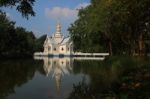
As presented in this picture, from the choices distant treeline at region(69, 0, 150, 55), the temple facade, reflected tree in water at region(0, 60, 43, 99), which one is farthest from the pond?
the temple facade

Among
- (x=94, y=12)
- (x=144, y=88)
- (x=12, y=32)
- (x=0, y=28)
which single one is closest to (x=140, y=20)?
(x=94, y=12)

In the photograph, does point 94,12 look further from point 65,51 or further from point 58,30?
point 58,30

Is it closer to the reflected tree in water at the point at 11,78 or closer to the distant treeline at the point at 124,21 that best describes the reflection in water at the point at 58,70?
the reflected tree in water at the point at 11,78

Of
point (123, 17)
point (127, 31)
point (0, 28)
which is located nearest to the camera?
point (123, 17)

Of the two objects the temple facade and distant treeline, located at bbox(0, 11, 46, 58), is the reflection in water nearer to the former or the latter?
distant treeline, located at bbox(0, 11, 46, 58)

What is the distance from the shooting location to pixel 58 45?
502 feet

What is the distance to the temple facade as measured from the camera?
14725 centimetres

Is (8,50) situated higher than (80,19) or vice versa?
(80,19)

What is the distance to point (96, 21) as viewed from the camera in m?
53.6

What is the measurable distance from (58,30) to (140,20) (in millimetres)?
124656

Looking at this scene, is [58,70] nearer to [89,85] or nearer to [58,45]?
[89,85]

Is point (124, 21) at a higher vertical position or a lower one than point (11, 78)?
higher

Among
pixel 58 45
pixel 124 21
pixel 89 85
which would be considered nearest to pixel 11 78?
pixel 89 85

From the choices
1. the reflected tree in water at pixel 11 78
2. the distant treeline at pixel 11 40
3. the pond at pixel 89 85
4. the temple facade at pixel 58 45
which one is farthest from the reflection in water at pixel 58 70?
the temple facade at pixel 58 45
